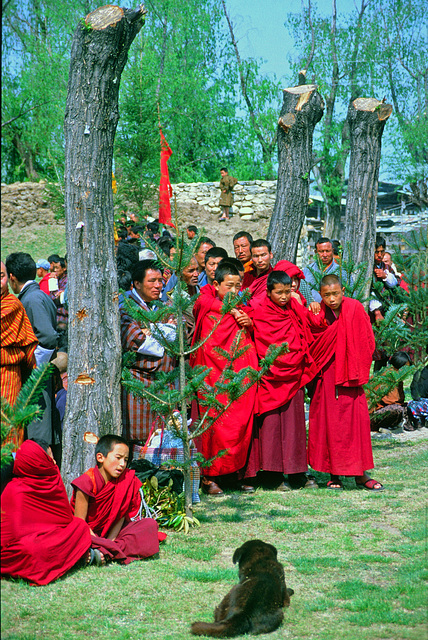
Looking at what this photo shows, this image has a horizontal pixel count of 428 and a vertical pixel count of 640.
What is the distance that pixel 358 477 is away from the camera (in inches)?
233

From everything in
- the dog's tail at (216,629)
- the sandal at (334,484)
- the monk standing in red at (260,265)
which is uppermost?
the monk standing in red at (260,265)

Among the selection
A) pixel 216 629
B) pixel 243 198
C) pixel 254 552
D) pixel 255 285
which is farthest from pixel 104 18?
pixel 243 198

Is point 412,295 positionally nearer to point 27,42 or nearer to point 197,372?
point 197,372

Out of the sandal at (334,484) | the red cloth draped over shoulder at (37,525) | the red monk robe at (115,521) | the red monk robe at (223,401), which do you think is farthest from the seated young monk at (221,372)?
the red cloth draped over shoulder at (37,525)

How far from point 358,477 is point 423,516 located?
93cm

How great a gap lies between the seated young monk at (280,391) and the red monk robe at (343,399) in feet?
0.44

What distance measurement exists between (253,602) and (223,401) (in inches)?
97.2

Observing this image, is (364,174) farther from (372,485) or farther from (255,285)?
(372,485)

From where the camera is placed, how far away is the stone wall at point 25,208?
72.1ft

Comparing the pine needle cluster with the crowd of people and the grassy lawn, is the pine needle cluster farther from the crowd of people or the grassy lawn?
the crowd of people

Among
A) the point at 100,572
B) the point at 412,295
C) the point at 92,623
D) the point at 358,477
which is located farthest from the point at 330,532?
the point at 412,295

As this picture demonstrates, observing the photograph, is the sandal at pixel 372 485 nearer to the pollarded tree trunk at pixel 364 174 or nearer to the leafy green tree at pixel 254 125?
the pollarded tree trunk at pixel 364 174

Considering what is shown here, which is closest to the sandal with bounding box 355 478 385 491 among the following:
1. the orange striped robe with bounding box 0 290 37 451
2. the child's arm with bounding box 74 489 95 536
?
the child's arm with bounding box 74 489 95 536

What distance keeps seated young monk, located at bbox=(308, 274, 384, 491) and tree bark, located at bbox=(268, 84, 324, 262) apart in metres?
2.28
